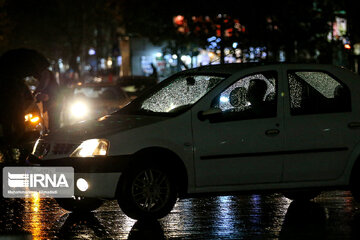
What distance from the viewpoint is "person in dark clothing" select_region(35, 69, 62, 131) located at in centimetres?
1995

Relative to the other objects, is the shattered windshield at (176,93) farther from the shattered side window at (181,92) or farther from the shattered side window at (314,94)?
the shattered side window at (314,94)

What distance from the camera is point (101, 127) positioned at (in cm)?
967

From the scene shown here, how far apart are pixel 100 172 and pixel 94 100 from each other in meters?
14.3

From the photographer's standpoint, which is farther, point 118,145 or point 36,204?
point 36,204

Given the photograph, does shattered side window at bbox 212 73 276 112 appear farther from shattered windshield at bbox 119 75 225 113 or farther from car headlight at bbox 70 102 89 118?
car headlight at bbox 70 102 89 118

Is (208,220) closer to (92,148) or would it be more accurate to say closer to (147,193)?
(147,193)

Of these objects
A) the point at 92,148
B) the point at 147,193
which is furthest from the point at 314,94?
the point at 92,148

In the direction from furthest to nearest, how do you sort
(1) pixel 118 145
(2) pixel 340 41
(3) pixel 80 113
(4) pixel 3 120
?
(2) pixel 340 41 → (3) pixel 80 113 → (4) pixel 3 120 → (1) pixel 118 145

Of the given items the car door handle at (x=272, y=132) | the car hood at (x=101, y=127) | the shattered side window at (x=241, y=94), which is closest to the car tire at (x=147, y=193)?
the car hood at (x=101, y=127)

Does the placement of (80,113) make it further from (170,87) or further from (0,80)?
(170,87)

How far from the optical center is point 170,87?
35.2ft

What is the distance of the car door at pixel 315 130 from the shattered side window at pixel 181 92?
0.92m

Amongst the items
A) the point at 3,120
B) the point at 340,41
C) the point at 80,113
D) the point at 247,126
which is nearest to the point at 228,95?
the point at 247,126

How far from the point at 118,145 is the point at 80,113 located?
570 inches
